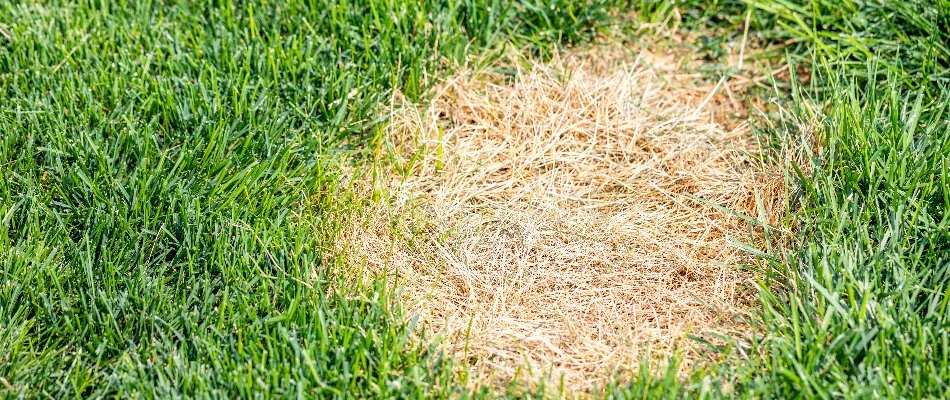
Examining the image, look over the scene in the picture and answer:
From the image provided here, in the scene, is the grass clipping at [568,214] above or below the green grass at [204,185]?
below

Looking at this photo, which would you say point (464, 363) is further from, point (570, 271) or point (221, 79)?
point (221, 79)

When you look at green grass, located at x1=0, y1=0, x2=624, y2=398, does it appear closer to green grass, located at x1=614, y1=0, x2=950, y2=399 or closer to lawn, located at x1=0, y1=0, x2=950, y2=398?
lawn, located at x1=0, y1=0, x2=950, y2=398

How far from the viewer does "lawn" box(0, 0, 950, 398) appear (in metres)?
2.31

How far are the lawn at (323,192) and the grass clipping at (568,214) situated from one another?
8cm

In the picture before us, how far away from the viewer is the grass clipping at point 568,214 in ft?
8.39

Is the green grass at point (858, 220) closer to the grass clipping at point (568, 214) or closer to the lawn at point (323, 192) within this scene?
the lawn at point (323, 192)

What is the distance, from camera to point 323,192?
2.92 meters

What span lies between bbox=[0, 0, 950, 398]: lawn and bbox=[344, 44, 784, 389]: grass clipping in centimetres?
8

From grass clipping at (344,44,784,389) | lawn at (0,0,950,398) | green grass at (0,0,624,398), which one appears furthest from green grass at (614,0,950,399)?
green grass at (0,0,624,398)

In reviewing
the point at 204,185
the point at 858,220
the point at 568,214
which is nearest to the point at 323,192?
the point at 204,185

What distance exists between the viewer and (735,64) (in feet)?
11.4

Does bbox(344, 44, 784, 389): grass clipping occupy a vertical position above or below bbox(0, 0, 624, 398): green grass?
below

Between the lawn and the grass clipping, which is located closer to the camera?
the lawn

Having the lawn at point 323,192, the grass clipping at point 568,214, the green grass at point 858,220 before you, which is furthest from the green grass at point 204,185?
the green grass at point 858,220
